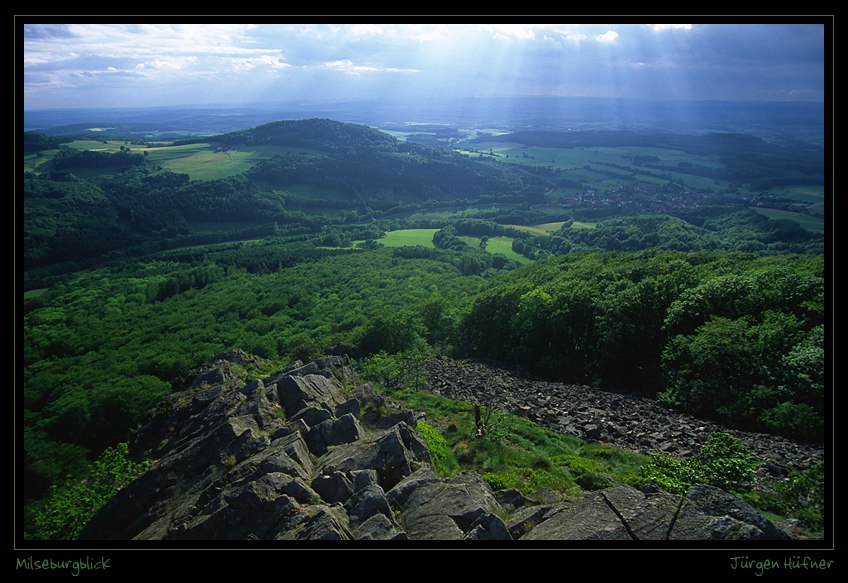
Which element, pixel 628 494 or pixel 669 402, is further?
pixel 669 402

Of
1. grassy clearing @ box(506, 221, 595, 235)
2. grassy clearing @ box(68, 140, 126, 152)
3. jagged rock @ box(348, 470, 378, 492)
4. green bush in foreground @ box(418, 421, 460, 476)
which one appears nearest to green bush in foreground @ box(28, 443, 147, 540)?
jagged rock @ box(348, 470, 378, 492)

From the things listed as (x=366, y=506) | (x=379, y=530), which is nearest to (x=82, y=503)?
(x=366, y=506)

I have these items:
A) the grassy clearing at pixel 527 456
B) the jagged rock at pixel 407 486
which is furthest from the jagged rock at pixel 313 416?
the jagged rock at pixel 407 486

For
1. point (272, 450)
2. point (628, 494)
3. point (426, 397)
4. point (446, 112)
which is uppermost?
point (446, 112)
